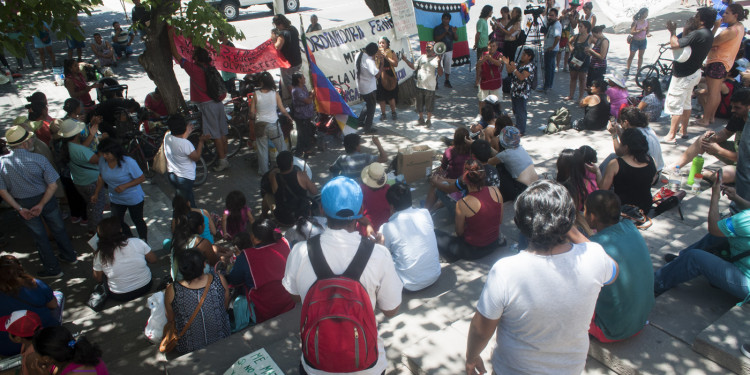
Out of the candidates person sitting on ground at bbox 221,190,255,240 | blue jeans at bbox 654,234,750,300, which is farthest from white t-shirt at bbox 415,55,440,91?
blue jeans at bbox 654,234,750,300

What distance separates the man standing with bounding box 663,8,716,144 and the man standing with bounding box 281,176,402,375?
24.2 feet

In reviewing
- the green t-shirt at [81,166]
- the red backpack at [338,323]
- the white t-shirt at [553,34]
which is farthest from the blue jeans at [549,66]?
the red backpack at [338,323]

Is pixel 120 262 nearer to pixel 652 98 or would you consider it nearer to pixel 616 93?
pixel 616 93

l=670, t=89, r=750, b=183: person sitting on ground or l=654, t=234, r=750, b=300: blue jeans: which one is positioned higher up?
l=670, t=89, r=750, b=183: person sitting on ground

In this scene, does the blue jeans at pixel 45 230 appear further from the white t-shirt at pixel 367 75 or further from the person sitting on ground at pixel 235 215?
the white t-shirt at pixel 367 75

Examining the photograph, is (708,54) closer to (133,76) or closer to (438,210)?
(438,210)

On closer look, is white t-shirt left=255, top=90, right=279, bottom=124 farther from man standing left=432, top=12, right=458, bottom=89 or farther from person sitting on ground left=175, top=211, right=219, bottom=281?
man standing left=432, top=12, right=458, bottom=89

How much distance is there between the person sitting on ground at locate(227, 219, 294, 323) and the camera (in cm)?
449

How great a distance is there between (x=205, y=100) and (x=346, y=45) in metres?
3.32

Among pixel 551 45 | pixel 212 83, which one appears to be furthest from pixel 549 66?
pixel 212 83

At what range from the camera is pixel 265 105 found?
7.91 metres

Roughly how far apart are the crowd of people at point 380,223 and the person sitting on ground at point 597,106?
0.03 meters

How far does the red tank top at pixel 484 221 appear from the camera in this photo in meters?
5.11

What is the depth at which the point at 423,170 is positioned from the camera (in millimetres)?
7895
